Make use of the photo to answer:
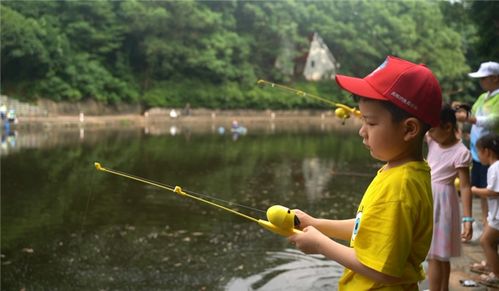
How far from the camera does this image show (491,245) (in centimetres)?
395

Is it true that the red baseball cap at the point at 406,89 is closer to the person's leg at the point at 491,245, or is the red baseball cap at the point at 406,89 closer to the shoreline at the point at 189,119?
the person's leg at the point at 491,245

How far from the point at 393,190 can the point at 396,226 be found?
123mm

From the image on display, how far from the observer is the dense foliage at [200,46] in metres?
35.8

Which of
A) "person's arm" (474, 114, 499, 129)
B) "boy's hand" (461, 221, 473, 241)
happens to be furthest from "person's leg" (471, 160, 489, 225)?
"boy's hand" (461, 221, 473, 241)

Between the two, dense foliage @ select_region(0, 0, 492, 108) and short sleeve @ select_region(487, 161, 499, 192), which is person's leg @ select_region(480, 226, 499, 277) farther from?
dense foliage @ select_region(0, 0, 492, 108)

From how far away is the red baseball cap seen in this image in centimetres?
182

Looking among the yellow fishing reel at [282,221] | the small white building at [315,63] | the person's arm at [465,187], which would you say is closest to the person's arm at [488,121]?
the person's arm at [465,187]

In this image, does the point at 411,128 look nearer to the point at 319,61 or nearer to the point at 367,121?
the point at 367,121

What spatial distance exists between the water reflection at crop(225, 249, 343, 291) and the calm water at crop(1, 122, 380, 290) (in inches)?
0.4

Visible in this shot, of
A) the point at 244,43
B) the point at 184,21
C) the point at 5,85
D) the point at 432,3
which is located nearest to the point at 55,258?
the point at 5,85

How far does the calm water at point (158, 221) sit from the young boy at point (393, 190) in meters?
0.71

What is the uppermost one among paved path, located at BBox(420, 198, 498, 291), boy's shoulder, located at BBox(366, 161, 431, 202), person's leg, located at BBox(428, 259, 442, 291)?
boy's shoulder, located at BBox(366, 161, 431, 202)

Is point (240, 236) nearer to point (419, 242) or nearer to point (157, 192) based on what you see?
point (157, 192)

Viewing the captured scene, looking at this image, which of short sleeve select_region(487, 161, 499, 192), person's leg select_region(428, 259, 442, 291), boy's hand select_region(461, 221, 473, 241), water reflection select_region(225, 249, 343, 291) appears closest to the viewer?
person's leg select_region(428, 259, 442, 291)
